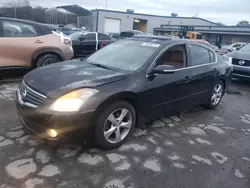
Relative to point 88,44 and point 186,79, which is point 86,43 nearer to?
point 88,44

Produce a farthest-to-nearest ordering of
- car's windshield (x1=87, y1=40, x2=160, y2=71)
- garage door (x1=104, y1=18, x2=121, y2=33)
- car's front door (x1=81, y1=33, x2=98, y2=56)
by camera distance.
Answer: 1. garage door (x1=104, y1=18, x2=121, y2=33)
2. car's front door (x1=81, y1=33, x2=98, y2=56)
3. car's windshield (x1=87, y1=40, x2=160, y2=71)

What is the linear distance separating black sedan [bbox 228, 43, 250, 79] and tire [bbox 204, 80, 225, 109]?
2935 mm

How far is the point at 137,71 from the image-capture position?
335 cm

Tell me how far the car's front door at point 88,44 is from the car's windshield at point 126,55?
19.2ft

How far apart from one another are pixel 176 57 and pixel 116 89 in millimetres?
1694

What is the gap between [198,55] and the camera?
4480 mm

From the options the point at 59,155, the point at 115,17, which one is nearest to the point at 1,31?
the point at 59,155

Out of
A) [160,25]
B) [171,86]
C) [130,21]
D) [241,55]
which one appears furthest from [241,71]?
[160,25]

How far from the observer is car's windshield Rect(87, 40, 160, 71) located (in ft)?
11.8

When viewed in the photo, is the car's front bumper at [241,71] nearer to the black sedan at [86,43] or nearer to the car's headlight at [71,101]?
the black sedan at [86,43]

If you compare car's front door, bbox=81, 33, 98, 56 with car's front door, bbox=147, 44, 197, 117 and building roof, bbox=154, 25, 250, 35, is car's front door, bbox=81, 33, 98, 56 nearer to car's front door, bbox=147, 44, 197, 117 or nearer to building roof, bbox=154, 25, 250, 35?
car's front door, bbox=147, 44, 197, 117

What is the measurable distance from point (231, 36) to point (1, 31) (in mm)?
35297

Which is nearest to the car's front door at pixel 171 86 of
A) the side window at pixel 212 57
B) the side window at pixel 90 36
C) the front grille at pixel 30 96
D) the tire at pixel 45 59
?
the side window at pixel 212 57

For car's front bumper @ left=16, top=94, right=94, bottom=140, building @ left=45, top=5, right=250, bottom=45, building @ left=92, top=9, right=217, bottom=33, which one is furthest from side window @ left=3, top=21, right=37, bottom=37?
building @ left=92, top=9, right=217, bottom=33
